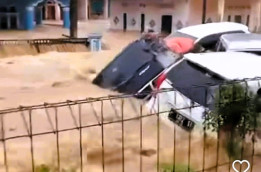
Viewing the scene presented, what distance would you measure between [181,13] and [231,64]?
12779mm

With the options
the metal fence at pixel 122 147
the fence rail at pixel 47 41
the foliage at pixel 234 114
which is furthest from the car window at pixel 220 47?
the fence rail at pixel 47 41

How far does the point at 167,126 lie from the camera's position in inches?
148

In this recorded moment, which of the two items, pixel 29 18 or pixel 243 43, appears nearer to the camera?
pixel 243 43

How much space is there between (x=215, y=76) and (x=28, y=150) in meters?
1.70

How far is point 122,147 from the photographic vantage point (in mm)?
3092

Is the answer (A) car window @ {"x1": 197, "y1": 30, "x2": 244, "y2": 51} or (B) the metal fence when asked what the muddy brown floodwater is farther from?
(A) car window @ {"x1": 197, "y1": 30, "x2": 244, "y2": 51}

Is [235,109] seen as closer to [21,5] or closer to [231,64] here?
[231,64]

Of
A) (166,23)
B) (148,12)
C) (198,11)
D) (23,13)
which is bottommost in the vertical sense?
(166,23)

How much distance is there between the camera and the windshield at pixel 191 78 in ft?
11.3

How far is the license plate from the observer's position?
3642 mm

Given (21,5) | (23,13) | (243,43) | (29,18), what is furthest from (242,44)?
(21,5)

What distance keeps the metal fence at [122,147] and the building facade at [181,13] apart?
1264 centimetres

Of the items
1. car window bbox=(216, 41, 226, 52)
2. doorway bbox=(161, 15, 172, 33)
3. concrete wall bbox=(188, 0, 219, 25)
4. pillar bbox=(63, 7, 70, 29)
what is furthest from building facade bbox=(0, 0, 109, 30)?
car window bbox=(216, 41, 226, 52)

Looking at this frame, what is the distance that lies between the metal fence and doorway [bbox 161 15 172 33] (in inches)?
516
